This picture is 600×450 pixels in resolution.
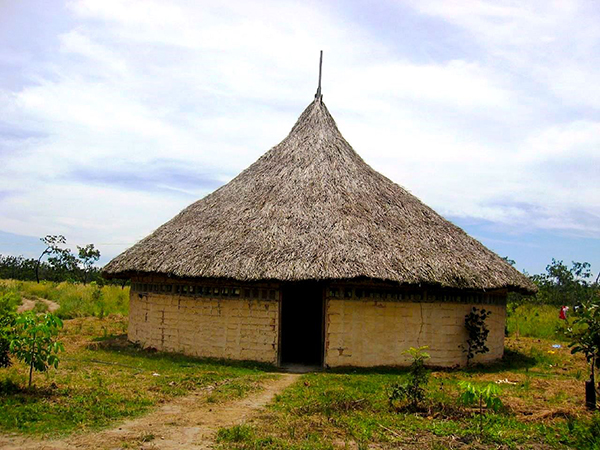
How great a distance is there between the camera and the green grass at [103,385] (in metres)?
6.68

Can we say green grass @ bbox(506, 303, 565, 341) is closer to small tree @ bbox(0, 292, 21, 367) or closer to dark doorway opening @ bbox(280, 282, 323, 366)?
dark doorway opening @ bbox(280, 282, 323, 366)

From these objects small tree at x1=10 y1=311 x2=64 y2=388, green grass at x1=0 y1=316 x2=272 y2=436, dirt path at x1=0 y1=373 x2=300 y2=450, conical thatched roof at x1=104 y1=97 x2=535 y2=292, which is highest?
conical thatched roof at x1=104 y1=97 x2=535 y2=292

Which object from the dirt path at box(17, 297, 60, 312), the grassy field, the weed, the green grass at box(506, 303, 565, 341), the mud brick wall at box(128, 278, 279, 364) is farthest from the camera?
the dirt path at box(17, 297, 60, 312)

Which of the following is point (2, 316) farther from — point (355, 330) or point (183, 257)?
point (355, 330)

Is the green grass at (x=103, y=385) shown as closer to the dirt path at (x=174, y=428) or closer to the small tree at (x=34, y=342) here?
the dirt path at (x=174, y=428)

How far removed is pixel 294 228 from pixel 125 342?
5078 millimetres

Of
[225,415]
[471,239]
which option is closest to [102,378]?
[225,415]

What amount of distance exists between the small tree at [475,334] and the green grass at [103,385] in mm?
4388

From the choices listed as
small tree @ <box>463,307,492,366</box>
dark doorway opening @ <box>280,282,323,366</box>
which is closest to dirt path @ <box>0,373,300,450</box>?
small tree @ <box>463,307,492,366</box>

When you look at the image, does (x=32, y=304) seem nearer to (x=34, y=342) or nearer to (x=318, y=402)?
(x=34, y=342)

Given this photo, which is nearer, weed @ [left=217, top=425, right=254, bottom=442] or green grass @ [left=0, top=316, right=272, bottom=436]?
weed @ [left=217, top=425, right=254, bottom=442]

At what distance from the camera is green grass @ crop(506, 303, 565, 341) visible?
18.0 metres

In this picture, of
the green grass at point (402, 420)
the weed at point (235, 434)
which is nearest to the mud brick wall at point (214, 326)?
the green grass at point (402, 420)

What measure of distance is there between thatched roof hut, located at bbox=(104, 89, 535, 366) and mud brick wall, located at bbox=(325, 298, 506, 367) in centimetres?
2
